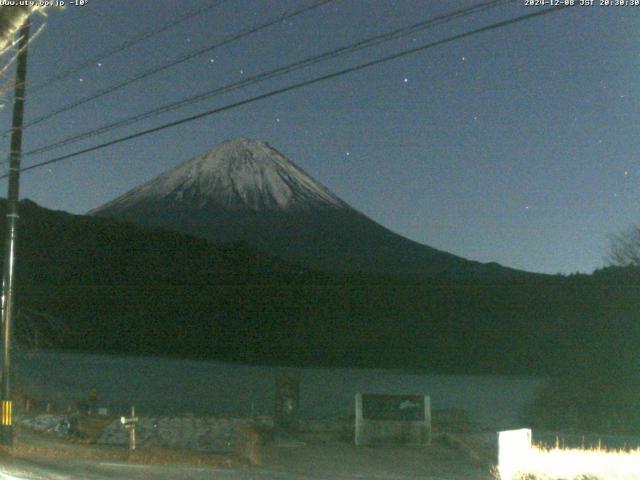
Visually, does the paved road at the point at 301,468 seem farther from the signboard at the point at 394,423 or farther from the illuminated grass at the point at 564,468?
the illuminated grass at the point at 564,468

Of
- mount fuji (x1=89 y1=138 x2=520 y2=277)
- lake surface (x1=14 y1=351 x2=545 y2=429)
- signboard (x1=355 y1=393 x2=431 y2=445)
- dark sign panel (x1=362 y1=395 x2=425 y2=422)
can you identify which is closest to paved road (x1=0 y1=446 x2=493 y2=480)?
signboard (x1=355 y1=393 x2=431 y2=445)

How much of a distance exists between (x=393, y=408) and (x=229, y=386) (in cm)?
1869

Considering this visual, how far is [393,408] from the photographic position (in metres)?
20.0

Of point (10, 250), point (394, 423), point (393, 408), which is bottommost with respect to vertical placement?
point (394, 423)

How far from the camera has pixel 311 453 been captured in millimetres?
17906

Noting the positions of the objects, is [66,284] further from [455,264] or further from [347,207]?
[347,207]

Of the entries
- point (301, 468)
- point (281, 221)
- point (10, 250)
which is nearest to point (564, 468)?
point (301, 468)

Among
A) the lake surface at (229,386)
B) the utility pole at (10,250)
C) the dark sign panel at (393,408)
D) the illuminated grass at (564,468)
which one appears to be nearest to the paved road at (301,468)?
the dark sign panel at (393,408)

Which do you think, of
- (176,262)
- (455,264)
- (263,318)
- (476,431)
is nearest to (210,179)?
(455,264)

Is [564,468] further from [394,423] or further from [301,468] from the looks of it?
[394,423]

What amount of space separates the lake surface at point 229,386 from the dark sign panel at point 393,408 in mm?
7002

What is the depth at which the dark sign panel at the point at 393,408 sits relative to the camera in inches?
774

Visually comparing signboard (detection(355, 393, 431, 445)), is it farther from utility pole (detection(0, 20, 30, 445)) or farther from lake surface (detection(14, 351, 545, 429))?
utility pole (detection(0, 20, 30, 445))

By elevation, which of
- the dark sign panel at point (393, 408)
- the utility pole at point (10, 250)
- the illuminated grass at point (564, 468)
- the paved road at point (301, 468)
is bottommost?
the paved road at point (301, 468)
